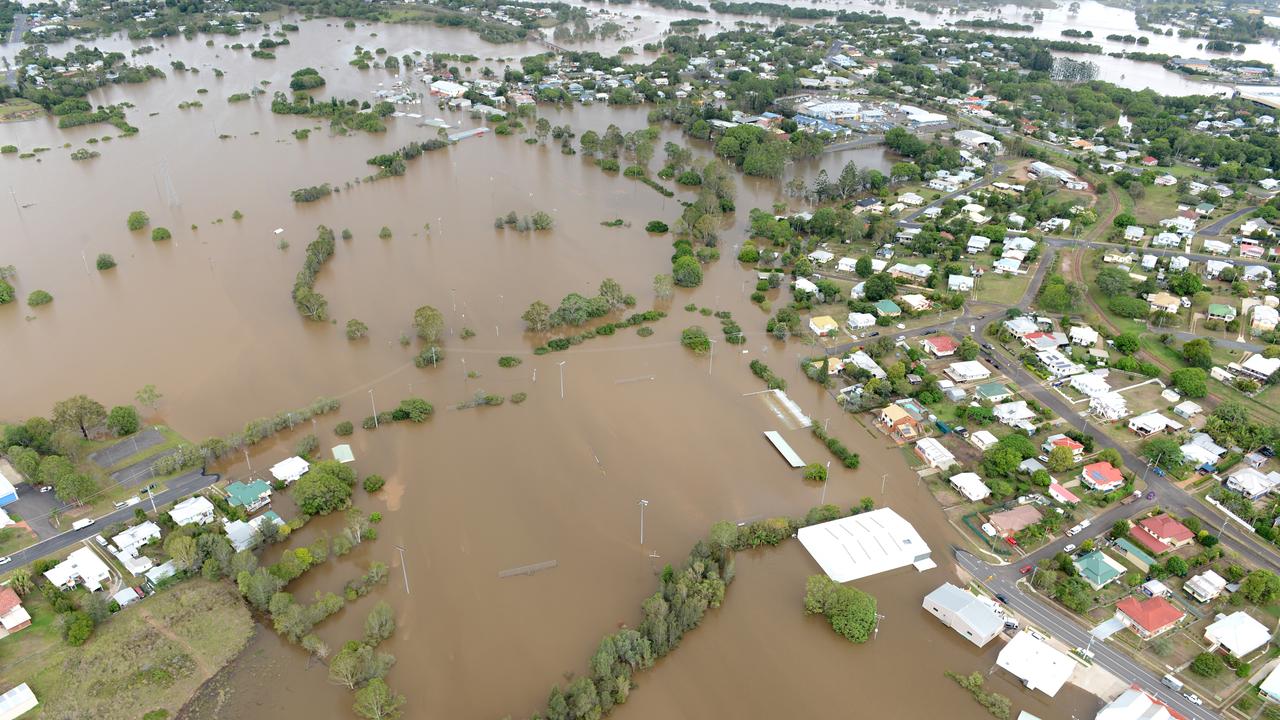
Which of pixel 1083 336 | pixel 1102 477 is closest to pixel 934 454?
pixel 1102 477

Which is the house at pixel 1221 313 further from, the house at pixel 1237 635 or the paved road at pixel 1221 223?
the house at pixel 1237 635

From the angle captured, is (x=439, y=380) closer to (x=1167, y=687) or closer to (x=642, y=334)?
(x=642, y=334)

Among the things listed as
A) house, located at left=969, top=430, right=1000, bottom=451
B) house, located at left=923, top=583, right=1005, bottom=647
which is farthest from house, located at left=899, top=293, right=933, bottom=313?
house, located at left=923, top=583, right=1005, bottom=647

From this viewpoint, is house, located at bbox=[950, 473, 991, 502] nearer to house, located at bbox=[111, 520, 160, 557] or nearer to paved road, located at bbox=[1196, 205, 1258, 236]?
house, located at bbox=[111, 520, 160, 557]

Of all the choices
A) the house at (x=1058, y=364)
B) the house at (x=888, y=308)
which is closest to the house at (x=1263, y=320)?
the house at (x=1058, y=364)

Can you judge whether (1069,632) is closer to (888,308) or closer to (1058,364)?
(1058,364)

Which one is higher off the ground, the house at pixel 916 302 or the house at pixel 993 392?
the house at pixel 916 302
